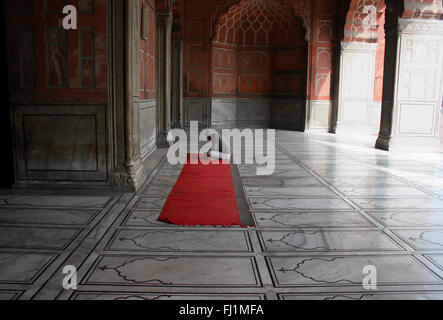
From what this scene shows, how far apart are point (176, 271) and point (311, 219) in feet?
5.32

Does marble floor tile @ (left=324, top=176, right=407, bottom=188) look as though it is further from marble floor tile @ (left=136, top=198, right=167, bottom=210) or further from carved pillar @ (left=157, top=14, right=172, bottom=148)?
carved pillar @ (left=157, top=14, right=172, bottom=148)

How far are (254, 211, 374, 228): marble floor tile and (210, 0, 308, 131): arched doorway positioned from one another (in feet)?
28.2

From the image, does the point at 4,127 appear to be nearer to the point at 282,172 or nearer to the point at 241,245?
the point at 241,245

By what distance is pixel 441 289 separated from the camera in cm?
245

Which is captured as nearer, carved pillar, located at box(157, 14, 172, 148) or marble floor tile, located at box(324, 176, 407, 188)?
marble floor tile, located at box(324, 176, 407, 188)

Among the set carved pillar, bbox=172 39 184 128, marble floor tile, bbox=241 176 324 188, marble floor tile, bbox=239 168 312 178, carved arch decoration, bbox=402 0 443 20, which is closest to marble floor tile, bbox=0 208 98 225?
marble floor tile, bbox=241 176 324 188

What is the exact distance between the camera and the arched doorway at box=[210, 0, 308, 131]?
12734 millimetres

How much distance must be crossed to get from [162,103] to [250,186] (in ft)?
13.2

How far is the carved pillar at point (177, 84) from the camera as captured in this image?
1127 centimetres

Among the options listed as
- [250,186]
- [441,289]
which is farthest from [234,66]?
[441,289]

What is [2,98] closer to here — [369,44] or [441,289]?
[441,289]

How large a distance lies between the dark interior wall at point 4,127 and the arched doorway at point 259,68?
821 centimetres
